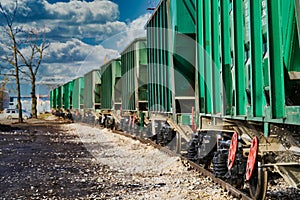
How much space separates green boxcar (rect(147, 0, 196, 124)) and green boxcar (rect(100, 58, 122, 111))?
390 inches

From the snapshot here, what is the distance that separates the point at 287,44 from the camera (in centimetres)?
383

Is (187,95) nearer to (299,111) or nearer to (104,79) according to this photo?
(299,111)

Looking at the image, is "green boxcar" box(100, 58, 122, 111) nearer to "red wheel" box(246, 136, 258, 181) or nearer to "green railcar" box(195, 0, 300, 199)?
"green railcar" box(195, 0, 300, 199)

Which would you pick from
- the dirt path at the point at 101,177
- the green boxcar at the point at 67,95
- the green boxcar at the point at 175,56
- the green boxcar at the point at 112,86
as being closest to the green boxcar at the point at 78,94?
the green boxcar at the point at 67,95

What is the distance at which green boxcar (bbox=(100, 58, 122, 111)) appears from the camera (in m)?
21.1

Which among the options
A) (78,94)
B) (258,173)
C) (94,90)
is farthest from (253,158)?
(78,94)

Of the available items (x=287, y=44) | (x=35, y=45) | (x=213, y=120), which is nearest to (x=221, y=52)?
(x=213, y=120)

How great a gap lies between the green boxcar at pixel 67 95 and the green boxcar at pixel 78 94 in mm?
2670

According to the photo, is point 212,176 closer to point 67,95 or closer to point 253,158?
point 253,158

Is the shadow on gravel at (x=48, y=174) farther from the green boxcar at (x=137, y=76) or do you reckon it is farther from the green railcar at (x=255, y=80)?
the green boxcar at (x=137, y=76)

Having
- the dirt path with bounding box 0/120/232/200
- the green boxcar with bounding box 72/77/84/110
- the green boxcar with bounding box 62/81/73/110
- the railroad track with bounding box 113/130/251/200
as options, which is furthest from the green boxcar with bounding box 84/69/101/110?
the dirt path with bounding box 0/120/232/200

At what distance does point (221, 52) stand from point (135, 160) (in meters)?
5.70

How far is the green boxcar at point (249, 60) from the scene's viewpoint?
386cm

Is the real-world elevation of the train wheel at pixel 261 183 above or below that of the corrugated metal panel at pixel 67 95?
below
